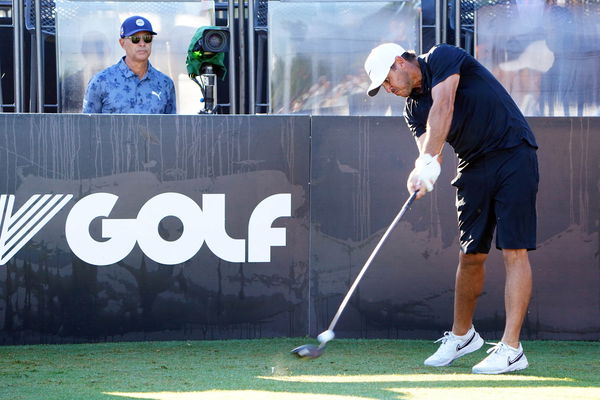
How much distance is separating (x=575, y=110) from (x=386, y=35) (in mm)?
1579

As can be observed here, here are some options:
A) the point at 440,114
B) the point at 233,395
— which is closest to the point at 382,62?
the point at 440,114

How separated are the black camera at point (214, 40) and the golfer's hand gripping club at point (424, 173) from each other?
2921 mm

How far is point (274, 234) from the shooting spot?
6.39m

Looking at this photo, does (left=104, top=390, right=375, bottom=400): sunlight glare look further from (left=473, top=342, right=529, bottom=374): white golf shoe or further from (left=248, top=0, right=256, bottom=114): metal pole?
(left=248, top=0, right=256, bottom=114): metal pole

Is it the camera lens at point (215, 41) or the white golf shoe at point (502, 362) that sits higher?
the camera lens at point (215, 41)

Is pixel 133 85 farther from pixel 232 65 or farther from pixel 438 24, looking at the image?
pixel 438 24

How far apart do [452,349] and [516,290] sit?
0.48 metres

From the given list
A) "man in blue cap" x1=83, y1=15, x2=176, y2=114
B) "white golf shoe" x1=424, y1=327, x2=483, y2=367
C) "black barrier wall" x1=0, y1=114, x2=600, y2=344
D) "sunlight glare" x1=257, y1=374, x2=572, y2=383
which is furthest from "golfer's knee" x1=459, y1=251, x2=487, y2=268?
"man in blue cap" x1=83, y1=15, x2=176, y2=114

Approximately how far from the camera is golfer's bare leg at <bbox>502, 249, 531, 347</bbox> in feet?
16.8

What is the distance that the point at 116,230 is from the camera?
6301mm

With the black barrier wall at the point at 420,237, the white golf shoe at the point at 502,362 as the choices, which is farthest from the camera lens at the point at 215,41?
the white golf shoe at the point at 502,362

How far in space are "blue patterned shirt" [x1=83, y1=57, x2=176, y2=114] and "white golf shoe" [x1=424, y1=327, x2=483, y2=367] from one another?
9.12 ft

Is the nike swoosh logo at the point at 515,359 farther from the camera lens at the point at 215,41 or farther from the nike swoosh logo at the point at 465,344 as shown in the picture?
the camera lens at the point at 215,41

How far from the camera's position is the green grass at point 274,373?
14.7 feet
